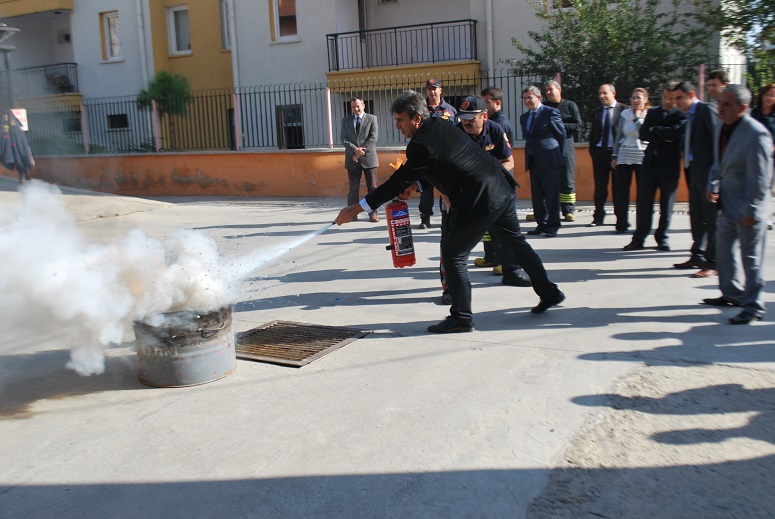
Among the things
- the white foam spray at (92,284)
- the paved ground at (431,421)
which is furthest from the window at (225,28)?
the white foam spray at (92,284)

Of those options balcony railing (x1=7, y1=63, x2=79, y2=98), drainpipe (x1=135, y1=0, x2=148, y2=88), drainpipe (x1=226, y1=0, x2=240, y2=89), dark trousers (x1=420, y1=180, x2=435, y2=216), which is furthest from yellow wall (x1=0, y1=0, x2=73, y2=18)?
dark trousers (x1=420, y1=180, x2=435, y2=216)

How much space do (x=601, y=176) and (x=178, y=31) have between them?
64.0 feet

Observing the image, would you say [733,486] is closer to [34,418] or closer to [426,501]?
[426,501]

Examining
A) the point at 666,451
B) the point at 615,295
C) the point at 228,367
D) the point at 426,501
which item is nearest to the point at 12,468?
the point at 228,367

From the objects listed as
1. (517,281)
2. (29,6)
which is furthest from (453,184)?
(29,6)

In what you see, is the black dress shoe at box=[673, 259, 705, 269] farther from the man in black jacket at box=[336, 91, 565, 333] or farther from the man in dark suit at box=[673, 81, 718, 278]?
the man in black jacket at box=[336, 91, 565, 333]

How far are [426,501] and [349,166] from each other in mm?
9043

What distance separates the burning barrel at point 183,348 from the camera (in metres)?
4.74

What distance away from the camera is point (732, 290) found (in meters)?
6.01

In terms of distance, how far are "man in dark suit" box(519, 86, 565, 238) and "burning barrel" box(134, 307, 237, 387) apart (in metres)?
5.72

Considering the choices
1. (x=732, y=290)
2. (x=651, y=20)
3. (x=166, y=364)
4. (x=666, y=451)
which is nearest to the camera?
(x=666, y=451)

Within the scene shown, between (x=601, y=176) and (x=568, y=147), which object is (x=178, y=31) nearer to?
(x=568, y=147)

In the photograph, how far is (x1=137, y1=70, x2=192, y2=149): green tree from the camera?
61.2 ft

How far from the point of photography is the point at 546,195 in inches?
375
